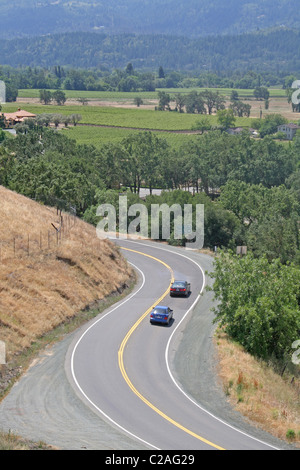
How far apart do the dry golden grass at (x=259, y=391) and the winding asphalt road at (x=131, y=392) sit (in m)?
0.68

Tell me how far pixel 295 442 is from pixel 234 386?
555cm

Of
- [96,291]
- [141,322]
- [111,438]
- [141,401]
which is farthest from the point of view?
[96,291]

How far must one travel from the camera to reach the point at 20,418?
27031mm

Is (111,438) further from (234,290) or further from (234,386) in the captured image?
(234,290)

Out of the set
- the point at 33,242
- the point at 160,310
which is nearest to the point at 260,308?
the point at 160,310

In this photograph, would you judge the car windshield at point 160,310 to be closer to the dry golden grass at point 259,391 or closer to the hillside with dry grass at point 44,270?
the dry golden grass at point 259,391

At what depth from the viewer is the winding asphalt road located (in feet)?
83.8

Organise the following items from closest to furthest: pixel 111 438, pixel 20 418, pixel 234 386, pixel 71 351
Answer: pixel 111 438 < pixel 20 418 < pixel 234 386 < pixel 71 351

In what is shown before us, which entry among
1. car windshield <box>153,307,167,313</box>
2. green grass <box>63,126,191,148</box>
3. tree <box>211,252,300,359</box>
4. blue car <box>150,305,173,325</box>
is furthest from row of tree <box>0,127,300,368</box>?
green grass <box>63,126,191,148</box>

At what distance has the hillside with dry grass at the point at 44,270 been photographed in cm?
3819

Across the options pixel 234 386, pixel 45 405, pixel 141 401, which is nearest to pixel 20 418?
pixel 45 405

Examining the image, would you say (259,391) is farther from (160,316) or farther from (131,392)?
(160,316)

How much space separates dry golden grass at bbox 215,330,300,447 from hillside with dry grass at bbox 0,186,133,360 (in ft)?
37.6

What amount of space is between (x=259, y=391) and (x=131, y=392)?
21.9 feet
